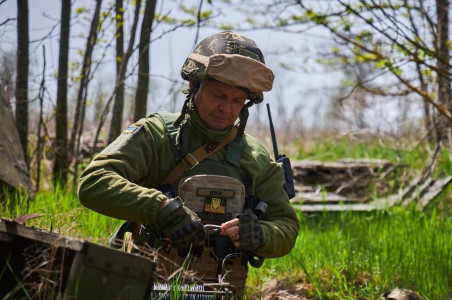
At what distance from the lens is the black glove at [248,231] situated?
3234 mm

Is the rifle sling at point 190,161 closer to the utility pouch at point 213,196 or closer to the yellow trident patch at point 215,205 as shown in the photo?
the utility pouch at point 213,196

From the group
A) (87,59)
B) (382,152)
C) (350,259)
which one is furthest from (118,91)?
(382,152)

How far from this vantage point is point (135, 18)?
6668 mm

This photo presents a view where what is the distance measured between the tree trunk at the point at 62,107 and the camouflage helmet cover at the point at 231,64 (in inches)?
143

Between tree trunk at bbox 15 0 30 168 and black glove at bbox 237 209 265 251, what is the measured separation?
3.81m

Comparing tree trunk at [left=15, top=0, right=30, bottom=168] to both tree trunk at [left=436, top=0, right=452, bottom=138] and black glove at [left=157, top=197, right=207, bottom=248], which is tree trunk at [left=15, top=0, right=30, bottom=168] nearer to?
black glove at [left=157, top=197, right=207, bottom=248]

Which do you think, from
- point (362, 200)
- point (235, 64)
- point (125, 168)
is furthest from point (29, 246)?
point (362, 200)

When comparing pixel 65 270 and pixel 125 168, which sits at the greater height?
pixel 125 168

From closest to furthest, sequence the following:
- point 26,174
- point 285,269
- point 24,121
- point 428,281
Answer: point 428,281 → point 285,269 → point 26,174 → point 24,121

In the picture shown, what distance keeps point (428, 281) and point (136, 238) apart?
93.6 inches

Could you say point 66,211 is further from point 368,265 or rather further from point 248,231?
point 368,265

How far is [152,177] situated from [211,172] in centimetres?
35

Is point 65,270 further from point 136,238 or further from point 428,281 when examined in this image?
point 428,281

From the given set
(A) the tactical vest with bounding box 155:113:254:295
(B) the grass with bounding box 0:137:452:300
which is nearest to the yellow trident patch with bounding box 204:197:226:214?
(A) the tactical vest with bounding box 155:113:254:295
